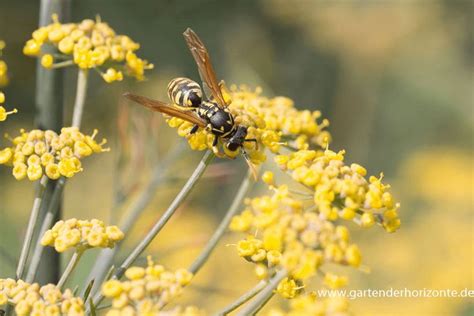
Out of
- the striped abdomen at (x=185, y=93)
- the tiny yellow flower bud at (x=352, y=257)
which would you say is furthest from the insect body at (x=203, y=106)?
the tiny yellow flower bud at (x=352, y=257)

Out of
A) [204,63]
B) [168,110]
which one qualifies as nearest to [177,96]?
[204,63]

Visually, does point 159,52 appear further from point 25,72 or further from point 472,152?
point 472,152

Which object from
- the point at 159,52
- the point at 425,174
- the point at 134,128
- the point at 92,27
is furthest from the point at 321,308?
the point at 159,52

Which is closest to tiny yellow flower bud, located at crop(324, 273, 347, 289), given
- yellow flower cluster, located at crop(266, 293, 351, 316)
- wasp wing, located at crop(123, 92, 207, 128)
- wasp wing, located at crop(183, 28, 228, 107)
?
yellow flower cluster, located at crop(266, 293, 351, 316)

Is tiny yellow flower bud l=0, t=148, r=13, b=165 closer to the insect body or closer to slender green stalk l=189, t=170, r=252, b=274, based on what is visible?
the insect body

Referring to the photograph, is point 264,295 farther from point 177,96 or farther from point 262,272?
point 177,96

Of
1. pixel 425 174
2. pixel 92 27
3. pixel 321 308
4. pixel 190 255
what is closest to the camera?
pixel 321 308
